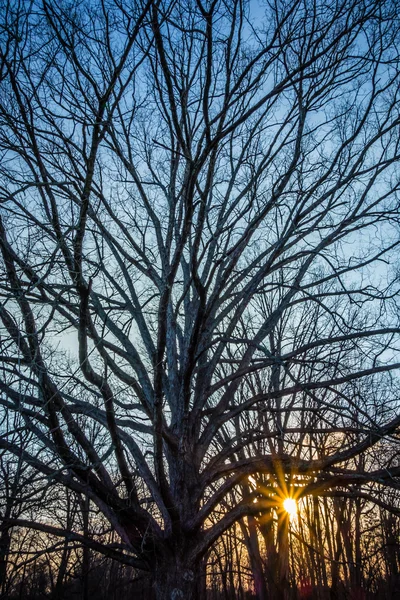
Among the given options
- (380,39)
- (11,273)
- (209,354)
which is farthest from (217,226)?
(11,273)

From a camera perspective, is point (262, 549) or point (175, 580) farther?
point (262, 549)

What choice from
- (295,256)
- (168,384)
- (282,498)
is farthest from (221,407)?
(295,256)

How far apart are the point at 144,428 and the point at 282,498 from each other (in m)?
2.22

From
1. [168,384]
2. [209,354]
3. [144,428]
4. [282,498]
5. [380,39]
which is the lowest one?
[282,498]

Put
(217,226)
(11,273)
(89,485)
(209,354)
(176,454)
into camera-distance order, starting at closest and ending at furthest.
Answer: (11,273) < (89,485) < (176,454) < (217,226) < (209,354)

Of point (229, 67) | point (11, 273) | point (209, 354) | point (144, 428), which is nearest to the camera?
point (11, 273)

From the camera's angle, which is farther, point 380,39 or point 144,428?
point 144,428

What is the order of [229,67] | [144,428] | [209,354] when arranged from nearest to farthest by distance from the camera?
[229,67]
[144,428]
[209,354]

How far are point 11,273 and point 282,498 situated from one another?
496cm

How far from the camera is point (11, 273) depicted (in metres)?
2.70

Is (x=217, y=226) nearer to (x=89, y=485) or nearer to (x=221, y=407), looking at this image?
(x=221, y=407)

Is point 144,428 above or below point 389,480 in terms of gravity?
above

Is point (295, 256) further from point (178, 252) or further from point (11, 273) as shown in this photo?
point (11, 273)

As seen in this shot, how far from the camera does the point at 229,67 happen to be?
4656mm
